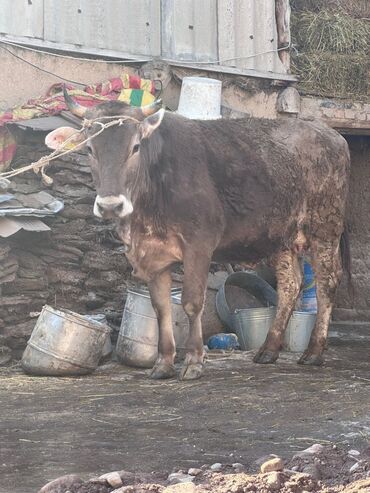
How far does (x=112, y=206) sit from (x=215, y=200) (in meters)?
1.26

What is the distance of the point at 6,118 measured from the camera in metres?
9.12

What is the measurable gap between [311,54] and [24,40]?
391 cm

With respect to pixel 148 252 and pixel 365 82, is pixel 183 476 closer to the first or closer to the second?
pixel 148 252

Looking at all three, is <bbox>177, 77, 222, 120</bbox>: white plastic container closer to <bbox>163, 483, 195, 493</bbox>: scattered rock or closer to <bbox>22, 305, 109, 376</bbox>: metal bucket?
<bbox>22, 305, 109, 376</bbox>: metal bucket

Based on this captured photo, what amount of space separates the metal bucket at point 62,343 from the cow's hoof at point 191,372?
0.74 m

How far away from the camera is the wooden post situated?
1143cm

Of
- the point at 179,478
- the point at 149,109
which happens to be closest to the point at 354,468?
the point at 179,478

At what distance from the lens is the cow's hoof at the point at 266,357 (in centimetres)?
882

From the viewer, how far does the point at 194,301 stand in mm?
7883

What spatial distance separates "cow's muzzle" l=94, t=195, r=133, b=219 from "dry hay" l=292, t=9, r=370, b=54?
556cm

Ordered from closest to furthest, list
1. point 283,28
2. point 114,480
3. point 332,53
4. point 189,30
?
point 114,480 → point 189,30 → point 283,28 → point 332,53

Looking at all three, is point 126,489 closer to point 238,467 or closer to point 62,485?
point 62,485

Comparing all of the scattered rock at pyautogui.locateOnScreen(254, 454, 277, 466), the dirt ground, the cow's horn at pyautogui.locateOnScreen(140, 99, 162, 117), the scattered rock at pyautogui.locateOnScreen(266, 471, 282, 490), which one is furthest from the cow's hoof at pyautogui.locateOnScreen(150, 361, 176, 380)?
the scattered rock at pyautogui.locateOnScreen(266, 471, 282, 490)

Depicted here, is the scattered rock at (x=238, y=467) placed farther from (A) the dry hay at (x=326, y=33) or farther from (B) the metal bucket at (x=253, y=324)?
(A) the dry hay at (x=326, y=33)
